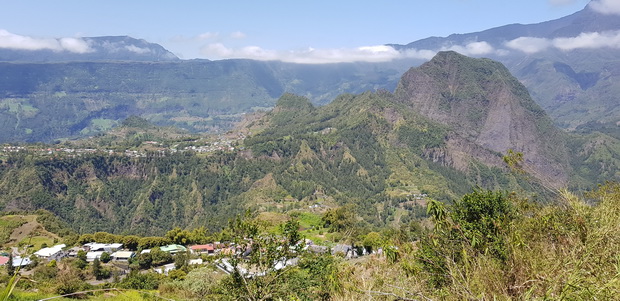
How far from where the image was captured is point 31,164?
5143 inches

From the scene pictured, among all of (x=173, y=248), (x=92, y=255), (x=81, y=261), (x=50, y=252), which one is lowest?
(x=173, y=248)

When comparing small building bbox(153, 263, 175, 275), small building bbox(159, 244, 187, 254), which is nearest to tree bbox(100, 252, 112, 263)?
small building bbox(159, 244, 187, 254)

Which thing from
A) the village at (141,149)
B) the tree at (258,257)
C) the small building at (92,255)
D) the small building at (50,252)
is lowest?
the village at (141,149)

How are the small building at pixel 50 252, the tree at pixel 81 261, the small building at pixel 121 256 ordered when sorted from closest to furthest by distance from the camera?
the tree at pixel 81 261
the small building at pixel 50 252
the small building at pixel 121 256

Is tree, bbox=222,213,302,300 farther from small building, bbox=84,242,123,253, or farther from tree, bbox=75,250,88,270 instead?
small building, bbox=84,242,123,253

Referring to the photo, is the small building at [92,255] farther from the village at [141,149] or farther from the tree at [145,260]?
the village at [141,149]

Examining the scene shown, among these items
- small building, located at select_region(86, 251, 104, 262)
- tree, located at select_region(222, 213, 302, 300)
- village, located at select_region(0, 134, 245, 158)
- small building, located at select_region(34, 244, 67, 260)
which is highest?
tree, located at select_region(222, 213, 302, 300)

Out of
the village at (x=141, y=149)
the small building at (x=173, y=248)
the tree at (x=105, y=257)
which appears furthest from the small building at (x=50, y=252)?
the village at (x=141, y=149)

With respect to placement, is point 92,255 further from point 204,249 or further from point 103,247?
point 204,249

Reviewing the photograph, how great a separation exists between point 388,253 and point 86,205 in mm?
147364

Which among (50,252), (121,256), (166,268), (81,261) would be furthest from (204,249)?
(50,252)

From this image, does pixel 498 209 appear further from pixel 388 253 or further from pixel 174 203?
pixel 174 203

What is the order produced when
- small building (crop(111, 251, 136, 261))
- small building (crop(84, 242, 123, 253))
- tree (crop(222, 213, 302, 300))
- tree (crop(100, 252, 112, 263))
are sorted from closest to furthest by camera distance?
tree (crop(222, 213, 302, 300)) → tree (crop(100, 252, 112, 263)) → small building (crop(111, 251, 136, 261)) → small building (crop(84, 242, 123, 253))

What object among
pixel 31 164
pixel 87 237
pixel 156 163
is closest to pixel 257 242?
pixel 87 237
